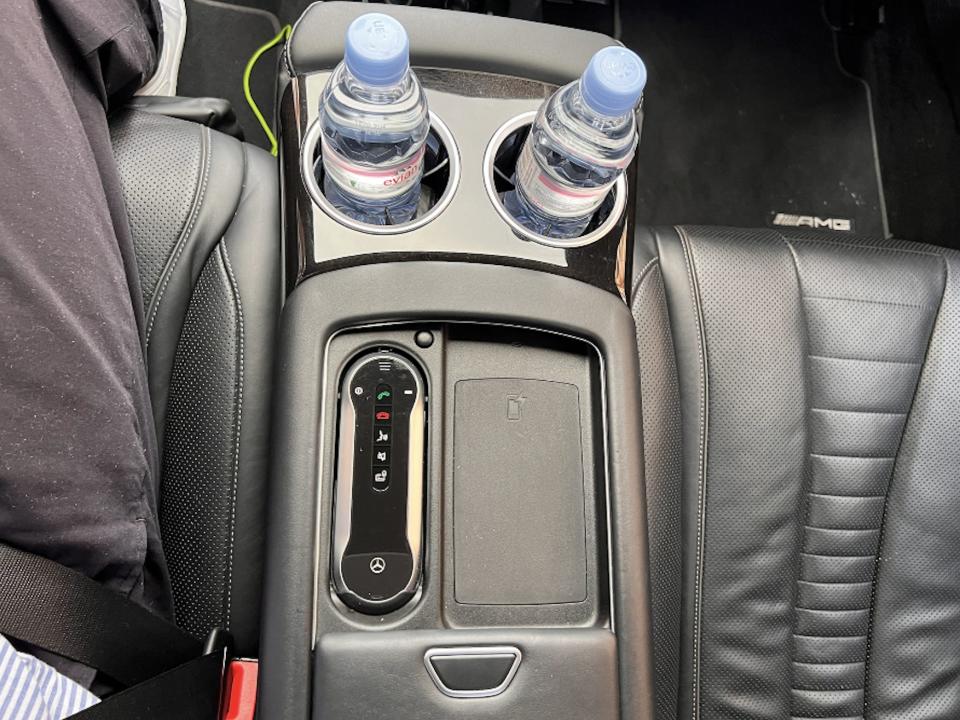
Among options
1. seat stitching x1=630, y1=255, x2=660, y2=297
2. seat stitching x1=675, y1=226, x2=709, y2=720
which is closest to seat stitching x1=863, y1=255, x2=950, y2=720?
seat stitching x1=675, y1=226, x2=709, y2=720

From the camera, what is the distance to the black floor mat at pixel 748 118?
1.65 m

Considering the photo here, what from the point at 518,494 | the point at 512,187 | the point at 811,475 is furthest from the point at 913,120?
the point at 518,494

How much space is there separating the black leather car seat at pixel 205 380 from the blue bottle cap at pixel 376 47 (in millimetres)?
301

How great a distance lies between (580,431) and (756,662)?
422 mm

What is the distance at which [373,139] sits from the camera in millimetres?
707

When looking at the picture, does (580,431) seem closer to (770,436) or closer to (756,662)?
(770,436)

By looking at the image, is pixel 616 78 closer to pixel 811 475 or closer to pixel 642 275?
pixel 642 275

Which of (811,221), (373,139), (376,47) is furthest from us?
(811,221)

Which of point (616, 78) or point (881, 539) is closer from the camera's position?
point (616, 78)

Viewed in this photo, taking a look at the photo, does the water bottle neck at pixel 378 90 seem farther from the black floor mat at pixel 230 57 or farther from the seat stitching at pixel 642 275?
the black floor mat at pixel 230 57

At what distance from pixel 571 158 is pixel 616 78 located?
11cm

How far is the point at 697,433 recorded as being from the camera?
3.13 ft

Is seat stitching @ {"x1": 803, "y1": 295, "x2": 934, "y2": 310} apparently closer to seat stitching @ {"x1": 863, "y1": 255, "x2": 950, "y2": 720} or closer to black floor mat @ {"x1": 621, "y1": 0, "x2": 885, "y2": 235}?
seat stitching @ {"x1": 863, "y1": 255, "x2": 950, "y2": 720}

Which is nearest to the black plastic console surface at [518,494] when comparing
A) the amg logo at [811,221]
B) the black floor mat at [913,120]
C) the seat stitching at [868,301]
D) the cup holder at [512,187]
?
the cup holder at [512,187]
